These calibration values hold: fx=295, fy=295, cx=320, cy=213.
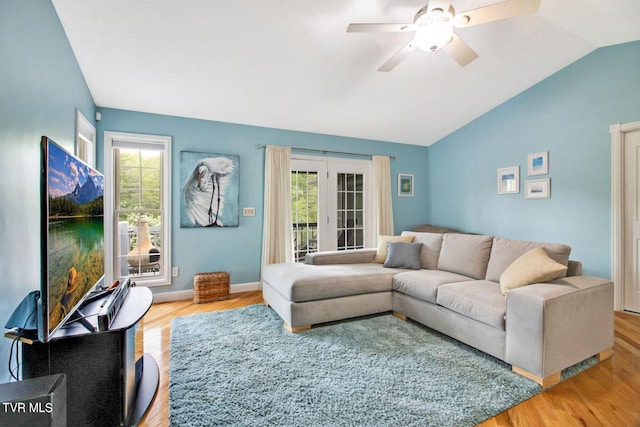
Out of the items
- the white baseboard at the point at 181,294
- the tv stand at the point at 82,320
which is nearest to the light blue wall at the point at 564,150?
the white baseboard at the point at 181,294

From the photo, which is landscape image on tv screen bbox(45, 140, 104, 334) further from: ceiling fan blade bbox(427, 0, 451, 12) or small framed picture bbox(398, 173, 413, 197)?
small framed picture bbox(398, 173, 413, 197)

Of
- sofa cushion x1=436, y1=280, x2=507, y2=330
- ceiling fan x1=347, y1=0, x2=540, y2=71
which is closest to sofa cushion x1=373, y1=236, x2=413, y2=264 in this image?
sofa cushion x1=436, y1=280, x2=507, y2=330

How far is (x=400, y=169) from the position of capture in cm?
536

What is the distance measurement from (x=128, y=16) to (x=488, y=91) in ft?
13.5

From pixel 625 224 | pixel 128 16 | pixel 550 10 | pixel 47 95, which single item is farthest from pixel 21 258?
pixel 625 224

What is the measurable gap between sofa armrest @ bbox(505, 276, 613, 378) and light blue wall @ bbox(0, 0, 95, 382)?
9.38 ft

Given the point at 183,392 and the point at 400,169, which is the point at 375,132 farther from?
the point at 183,392

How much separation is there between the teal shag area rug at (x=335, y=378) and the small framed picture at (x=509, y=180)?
2.56 metres

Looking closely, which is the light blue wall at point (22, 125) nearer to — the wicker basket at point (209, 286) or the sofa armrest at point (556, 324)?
the wicker basket at point (209, 286)

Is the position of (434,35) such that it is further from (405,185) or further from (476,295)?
(405,185)

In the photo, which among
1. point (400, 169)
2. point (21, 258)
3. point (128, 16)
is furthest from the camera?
point (400, 169)

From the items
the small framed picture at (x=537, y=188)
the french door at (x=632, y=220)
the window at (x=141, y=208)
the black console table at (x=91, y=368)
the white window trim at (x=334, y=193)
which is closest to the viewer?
the black console table at (x=91, y=368)

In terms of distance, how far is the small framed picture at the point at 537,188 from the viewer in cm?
381

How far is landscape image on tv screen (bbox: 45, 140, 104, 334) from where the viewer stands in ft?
3.96
